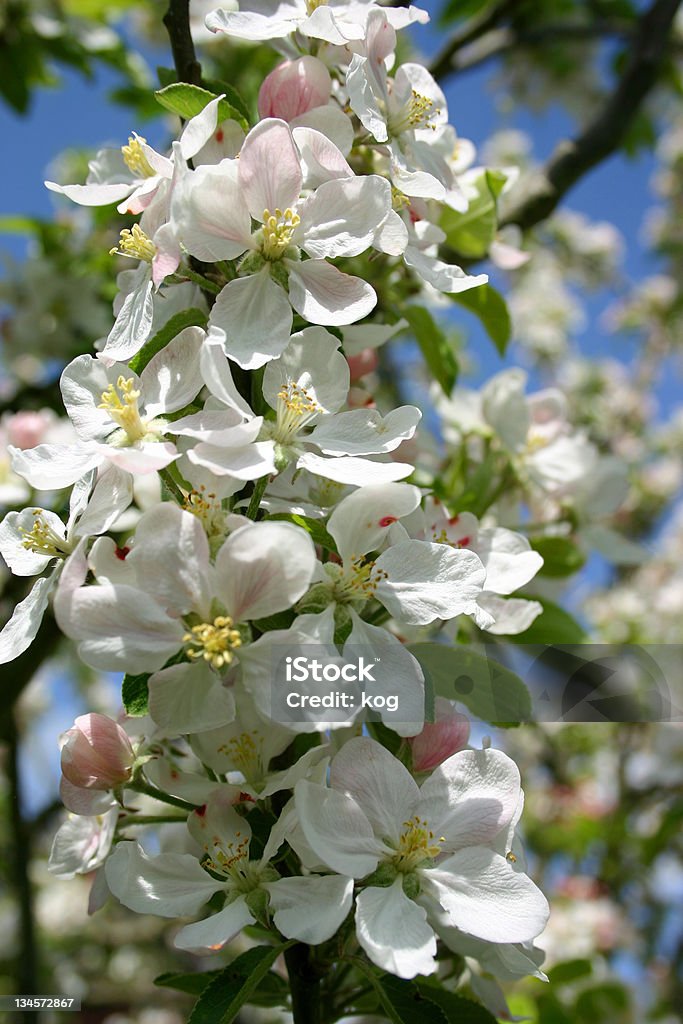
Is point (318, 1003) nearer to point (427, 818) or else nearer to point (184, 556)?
point (427, 818)

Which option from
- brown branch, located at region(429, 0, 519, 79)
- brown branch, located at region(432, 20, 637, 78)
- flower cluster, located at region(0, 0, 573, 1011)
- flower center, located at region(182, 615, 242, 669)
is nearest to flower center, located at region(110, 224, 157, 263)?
flower cluster, located at region(0, 0, 573, 1011)

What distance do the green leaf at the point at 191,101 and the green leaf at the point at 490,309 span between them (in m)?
0.50

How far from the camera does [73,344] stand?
3057 mm

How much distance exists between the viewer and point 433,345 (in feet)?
4.91

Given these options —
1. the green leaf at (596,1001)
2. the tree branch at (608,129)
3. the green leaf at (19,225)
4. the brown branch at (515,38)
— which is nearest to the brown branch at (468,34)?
the brown branch at (515,38)

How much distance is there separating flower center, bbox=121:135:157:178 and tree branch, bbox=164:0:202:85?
11 centimetres

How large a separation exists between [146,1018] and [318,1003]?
5.04m

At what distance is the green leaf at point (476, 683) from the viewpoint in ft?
3.67

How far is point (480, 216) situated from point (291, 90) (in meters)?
0.42

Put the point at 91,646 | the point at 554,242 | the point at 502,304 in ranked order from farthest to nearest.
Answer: the point at 554,242 < the point at 502,304 < the point at 91,646


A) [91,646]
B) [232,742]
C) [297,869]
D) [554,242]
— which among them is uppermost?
[91,646]

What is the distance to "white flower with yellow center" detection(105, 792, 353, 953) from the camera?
0.92 metres

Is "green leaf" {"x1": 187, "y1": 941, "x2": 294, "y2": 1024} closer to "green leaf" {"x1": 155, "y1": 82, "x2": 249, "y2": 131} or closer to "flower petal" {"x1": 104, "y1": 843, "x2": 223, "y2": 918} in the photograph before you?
"flower petal" {"x1": 104, "y1": 843, "x2": 223, "y2": 918}

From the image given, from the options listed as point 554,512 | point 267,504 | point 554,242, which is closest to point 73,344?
point 554,512
